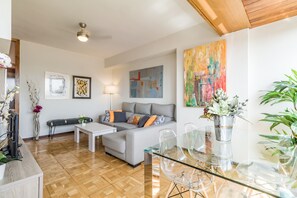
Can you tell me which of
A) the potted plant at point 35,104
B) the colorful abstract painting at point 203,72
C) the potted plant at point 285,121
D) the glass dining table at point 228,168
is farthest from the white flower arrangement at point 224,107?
the potted plant at point 35,104

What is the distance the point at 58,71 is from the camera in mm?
4266

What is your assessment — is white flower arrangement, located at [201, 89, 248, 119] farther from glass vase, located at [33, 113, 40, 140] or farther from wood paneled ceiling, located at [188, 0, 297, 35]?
glass vase, located at [33, 113, 40, 140]

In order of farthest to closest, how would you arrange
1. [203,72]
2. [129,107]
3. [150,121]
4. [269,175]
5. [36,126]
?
[129,107], [36,126], [150,121], [203,72], [269,175]

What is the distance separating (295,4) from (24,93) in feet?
18.2

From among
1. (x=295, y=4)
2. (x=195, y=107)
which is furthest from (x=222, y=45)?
(x=195, y=107)

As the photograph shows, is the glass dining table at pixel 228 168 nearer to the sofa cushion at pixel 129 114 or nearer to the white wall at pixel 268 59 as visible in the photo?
the white wall at pixel 268 59

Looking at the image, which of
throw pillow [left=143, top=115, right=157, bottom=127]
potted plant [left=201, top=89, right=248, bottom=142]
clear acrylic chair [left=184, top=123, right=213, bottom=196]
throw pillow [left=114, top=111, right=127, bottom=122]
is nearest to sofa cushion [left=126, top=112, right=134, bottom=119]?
throw pillow [left=114, top=111, right=127, bottom=122]

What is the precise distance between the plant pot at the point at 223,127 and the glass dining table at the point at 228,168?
0.21 feet

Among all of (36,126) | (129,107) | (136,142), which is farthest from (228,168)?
(36,126)

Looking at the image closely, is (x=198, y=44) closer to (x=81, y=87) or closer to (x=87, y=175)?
(x=87, y=175)

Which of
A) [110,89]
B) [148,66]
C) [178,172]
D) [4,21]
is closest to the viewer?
[4,21]

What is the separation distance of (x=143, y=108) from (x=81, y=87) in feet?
7.47

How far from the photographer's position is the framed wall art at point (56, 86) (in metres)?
4.10

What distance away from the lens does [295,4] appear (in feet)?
5.80
